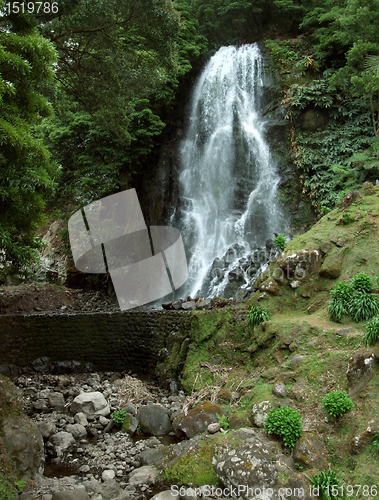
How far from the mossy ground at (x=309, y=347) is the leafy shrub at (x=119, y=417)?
1.30 meters

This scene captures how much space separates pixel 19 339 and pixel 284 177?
10478 mm

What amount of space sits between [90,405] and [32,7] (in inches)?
289

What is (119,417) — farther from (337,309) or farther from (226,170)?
(226,170)

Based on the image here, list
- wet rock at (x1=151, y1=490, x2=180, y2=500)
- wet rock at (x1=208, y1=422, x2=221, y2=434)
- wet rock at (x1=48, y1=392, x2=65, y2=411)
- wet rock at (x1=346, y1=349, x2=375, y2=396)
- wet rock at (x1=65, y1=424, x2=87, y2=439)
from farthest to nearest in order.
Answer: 1. wet rock at (x1=48, y1=392, x2=65, y2=411)
2. wet rock at (x1=65, y1=424, x2=87, y2=439)
3. wet rock at (x1=208, y1=422, x2=221, y2=434)
4. wet rock at (x1=346, y1=349, x2=375, y2=396)
5. wet rock at (x1=151, y1=490, x2=180, y2=500)

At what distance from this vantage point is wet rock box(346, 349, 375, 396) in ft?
15.3

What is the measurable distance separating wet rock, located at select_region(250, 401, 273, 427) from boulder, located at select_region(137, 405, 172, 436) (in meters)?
1.81

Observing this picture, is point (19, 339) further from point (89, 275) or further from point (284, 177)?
point (284, 177)

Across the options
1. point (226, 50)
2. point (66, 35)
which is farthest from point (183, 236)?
point (226, 50)

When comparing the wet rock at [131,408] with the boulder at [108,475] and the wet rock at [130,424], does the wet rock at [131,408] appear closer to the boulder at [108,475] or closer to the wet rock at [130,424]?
the wet rock at [130,424]

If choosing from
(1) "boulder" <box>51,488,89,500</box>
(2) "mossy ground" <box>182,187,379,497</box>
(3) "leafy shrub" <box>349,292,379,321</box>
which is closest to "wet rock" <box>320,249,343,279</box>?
(2) "mossy ground" <box>182,187,379,497</box>

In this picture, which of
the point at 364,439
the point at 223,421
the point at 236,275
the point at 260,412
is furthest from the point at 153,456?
the point at 236,275

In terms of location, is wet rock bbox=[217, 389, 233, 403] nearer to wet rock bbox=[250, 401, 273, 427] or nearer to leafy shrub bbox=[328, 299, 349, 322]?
wet rock bbox=[250, 401, 273, 427]

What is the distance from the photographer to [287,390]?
17.5 feet

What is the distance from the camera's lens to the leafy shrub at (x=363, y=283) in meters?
6.18
